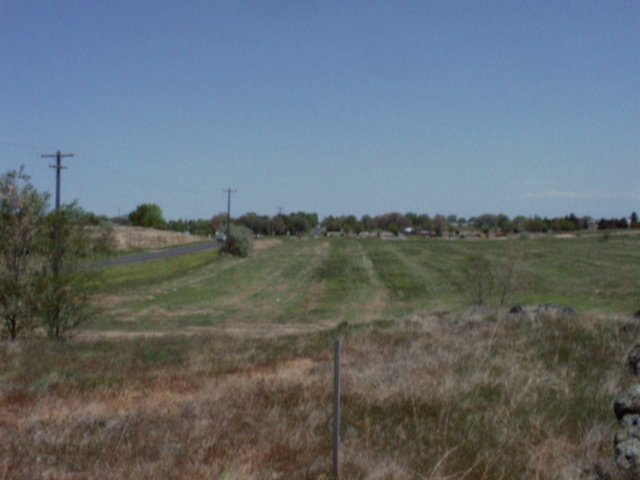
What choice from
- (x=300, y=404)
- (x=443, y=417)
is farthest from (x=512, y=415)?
(x=300, y=404)

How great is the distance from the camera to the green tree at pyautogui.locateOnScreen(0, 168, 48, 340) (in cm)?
2339

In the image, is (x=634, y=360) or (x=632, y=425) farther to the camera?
(x=634, y=360)

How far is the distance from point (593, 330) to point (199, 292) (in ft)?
132

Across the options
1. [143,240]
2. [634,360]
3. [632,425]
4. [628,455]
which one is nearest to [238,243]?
[143,240]

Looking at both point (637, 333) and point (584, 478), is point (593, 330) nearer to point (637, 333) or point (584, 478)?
point (637, 333)

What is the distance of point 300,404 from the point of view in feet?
27.7

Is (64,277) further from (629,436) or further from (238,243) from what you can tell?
(238,243)

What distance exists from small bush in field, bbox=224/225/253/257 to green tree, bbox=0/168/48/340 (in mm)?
71335

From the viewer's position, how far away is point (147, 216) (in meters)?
178

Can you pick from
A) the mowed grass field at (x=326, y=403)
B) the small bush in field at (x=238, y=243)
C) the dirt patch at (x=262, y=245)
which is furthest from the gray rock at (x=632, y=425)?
the dirt patch at (x=262, y=245)

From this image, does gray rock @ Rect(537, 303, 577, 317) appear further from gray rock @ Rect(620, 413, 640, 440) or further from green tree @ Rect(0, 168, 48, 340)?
green tree @ Rect(0, 168, 48, 340)

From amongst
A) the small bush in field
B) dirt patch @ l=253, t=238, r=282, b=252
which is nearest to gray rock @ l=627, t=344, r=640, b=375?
the small bush in field

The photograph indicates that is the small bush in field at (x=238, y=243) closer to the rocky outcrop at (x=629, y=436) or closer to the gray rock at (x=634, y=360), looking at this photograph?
the gray rock at (x=634, y=360)

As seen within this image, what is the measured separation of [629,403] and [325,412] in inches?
130
